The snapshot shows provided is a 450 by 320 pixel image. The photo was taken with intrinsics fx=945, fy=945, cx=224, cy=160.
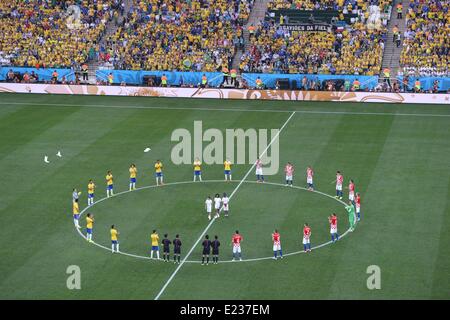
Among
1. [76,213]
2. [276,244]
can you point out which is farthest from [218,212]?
[76,213]

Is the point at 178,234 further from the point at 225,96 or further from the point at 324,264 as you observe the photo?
the point at 225,96

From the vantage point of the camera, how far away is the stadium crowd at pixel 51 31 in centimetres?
A: 8438

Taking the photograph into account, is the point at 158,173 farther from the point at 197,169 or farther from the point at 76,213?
the point at 76,213

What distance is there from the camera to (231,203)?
5088cm

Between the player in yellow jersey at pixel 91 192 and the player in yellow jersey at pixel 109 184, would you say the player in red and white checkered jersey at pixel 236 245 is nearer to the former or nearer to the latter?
the player in yellow jersey at pixel 91 192

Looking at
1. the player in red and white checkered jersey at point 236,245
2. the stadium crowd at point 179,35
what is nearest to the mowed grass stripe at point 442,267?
the player in red and white checkered jersey at point 236,245

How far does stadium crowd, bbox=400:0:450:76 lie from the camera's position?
77125 millimetres

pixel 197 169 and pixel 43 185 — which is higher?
pixel 197 169

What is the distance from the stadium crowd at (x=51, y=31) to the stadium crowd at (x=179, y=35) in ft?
7.98

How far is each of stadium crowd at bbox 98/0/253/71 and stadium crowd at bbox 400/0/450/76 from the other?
14.8 meters

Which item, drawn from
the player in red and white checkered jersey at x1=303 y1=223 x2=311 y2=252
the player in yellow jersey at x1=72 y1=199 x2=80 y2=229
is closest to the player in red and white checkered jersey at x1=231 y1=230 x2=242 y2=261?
the player in red and white checkered jersey at x1=303 y1=223 x2=311 y2=252

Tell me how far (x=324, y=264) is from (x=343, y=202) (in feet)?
30.1

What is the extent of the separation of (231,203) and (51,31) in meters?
42.6

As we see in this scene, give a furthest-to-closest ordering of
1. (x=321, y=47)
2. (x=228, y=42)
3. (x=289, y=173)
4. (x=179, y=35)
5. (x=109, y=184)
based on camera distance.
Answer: (x=179, y=35), (x=228, y=42), (x=321, y=47), (x=289, y=173), (x=109, y=184)
